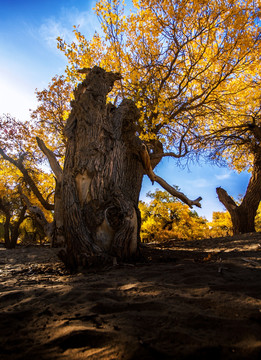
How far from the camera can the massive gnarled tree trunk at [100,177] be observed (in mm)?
3618

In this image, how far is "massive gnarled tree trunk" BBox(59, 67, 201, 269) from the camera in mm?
3618

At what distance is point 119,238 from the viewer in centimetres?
363

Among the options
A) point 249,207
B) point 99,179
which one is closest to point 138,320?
point 99,179

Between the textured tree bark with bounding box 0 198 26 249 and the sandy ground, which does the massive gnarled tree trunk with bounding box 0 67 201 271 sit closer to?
the sandy ground

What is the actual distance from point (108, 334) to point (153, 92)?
23.8 ft

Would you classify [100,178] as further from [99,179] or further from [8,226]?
[8,226]

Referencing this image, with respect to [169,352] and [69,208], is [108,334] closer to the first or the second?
[169,352]

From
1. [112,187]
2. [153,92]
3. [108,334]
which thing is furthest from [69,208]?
[153,92]

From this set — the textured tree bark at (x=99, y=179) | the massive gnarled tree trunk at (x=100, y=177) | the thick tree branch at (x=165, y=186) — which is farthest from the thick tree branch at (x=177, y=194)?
the textured tree bark at (x=99, y=179)

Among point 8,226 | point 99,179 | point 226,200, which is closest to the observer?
point 99,179

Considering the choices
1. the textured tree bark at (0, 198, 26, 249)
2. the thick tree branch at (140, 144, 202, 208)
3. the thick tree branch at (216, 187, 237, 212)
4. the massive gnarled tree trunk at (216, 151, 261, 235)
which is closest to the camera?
the thick tree branch at (140, 144, 202, 208)

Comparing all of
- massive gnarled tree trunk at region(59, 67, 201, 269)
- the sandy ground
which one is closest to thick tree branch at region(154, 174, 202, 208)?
massive gnarled tree trunk at region(59, 67, 201, 269)

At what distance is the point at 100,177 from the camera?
4090 millimetres

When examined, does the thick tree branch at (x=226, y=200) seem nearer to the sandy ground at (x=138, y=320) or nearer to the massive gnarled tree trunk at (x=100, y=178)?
the massive gnarled tree trunk at (x=100, y=178)
